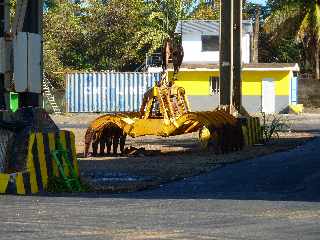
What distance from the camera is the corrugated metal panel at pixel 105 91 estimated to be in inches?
2126

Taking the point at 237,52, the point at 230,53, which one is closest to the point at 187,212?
the point at 230,53

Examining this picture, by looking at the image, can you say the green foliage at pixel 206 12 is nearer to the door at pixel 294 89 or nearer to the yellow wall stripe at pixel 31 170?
the door at pixel 294 89

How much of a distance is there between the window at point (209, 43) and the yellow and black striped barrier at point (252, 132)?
3446cm

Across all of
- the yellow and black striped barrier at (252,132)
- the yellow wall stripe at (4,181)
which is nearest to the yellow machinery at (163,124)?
the yellow and black striped barrier at (252,132)

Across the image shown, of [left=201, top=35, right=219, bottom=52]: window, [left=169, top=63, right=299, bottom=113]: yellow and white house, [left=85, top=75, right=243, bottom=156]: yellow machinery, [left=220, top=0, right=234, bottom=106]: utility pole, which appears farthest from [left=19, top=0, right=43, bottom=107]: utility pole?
[left=201, top=35, right=219, bottom=52]: window

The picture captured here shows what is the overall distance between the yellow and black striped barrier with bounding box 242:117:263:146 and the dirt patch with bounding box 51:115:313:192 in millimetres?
408

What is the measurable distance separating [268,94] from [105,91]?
10095 mm

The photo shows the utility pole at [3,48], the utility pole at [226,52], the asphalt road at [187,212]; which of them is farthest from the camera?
the utility pole at [226,52]

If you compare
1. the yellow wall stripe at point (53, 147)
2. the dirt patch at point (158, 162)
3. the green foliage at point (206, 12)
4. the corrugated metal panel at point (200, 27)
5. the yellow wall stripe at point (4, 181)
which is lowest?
the dirt patch at point (158, 162)

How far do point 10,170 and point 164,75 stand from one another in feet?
35.8

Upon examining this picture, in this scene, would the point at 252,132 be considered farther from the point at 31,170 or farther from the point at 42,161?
the point at 31,170

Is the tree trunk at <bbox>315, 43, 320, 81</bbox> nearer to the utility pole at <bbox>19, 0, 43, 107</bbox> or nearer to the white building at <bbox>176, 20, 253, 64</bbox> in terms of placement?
the white building at <bbox>176, 20, 253, 64</bbox>

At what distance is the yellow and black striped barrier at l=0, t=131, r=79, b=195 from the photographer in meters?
13.2

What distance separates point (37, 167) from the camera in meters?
13.7
